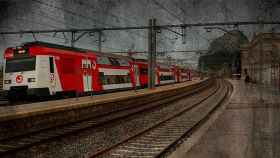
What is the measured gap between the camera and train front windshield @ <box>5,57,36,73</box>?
1659cm

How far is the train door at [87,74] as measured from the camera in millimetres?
20344

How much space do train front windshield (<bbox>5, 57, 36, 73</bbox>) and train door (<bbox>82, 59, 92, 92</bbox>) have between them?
13.4ft

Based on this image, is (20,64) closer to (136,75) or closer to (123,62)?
(123,62)

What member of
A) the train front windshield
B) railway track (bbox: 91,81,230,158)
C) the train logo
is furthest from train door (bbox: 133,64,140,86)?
railway track (bbox: 91,81,230,158)

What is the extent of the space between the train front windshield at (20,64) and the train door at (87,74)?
410 cm

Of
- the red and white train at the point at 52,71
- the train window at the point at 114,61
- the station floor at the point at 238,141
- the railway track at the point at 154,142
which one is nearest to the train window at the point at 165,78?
the train window at the point at 114,61

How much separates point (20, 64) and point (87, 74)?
465 cm

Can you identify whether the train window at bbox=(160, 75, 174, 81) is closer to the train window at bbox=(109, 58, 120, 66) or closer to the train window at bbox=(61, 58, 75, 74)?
the train window at bbox=(109, 58, 120, 66)

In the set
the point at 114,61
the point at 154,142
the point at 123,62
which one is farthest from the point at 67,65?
the point at 154,142

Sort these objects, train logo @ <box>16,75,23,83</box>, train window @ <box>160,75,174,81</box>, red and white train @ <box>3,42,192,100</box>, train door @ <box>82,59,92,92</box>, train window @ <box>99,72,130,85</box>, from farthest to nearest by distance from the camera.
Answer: train window @ <box>160,75,174,81</box> → train window @ <box>99,72,130,85</box> → train door @ <box>82,59,92,92</box> → train logo @ <box>16,75,23,83</box> → red and white train @ <box>3,42,192,100</box>

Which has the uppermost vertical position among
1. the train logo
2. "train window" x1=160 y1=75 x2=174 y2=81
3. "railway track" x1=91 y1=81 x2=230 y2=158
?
the train logo

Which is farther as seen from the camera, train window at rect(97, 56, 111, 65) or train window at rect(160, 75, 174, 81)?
train window at rect(160, 75, 174, 81)

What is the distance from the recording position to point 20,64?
55.8 ft

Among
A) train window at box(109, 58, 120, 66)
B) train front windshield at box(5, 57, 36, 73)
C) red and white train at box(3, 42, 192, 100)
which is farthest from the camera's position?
train window at box(109, 58, 120, 66)
